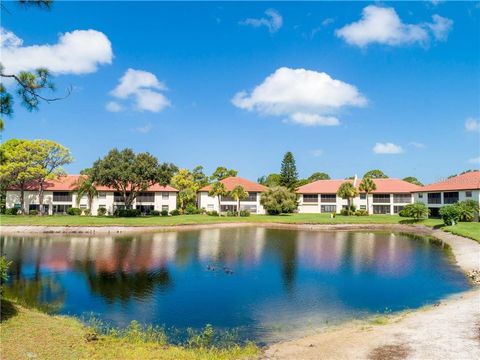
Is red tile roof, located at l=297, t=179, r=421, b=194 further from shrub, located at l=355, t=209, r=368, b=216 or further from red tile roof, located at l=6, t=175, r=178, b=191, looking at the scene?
red tile roof, located at l=6, t=175, r=178, b=191

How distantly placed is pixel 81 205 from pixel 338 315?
6895 cm

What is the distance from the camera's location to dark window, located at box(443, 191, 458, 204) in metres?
65.5

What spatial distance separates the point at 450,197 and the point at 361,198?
70.8 feet

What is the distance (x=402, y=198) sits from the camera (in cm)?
8325

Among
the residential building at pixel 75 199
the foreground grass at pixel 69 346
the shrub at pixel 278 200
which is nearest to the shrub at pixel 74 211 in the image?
the residential building at pixel 75 199

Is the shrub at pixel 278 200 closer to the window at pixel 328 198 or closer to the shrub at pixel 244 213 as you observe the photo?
the shrub at pixel 244 213

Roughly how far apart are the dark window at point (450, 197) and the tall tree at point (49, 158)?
7000 cm

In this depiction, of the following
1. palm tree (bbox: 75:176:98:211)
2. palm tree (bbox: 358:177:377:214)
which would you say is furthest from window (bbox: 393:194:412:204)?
palm tree (bbox: 75:176:98:211)

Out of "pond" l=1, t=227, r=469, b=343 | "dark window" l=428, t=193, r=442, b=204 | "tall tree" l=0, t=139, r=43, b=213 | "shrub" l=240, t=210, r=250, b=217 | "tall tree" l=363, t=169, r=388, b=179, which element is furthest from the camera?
"tall tree" l=363, t=169, r=388, b=179

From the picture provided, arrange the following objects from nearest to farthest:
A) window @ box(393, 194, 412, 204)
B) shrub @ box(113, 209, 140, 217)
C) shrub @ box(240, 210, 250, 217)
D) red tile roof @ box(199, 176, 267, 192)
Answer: shrub @ box(113, 209, 140, 217), shrub @ box(240, 210, 250, 217), window @ box(393, 194, 412, 204), red tile roof @ box(199, 176, 267, 192)

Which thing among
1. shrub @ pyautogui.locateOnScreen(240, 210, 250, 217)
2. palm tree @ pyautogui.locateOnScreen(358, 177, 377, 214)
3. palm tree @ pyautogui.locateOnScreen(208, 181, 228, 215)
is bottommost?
shrub @ pyautogui.locateOnScreen(240, 210, 250, 217)

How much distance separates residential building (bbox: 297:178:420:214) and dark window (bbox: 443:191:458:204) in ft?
36.4

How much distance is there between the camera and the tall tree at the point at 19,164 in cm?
6638

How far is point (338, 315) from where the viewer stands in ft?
62.2
